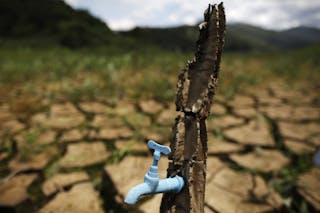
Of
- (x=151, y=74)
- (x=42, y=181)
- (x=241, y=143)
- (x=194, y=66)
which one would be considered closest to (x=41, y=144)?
(x=42, y=181)

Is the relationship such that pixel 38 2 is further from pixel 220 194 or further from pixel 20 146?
pixel 220 194

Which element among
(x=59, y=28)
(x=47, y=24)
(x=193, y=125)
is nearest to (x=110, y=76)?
(x=193, y=125)

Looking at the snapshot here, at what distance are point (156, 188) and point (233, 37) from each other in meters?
12.0

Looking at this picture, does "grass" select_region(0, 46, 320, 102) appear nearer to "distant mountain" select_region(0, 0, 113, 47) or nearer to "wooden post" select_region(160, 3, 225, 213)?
"distant mountain" select_region(0, 0, 113, 47)

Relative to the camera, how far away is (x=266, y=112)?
2.56 m

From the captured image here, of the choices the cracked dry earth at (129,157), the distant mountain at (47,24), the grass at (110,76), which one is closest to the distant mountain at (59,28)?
the distant mountain at (47,24)

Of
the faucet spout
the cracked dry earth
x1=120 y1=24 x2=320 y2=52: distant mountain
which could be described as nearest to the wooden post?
the faucet spout

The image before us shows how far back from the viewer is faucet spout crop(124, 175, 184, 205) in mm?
541

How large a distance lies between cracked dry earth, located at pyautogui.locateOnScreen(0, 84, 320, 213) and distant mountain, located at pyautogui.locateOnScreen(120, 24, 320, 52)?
2.64 ft

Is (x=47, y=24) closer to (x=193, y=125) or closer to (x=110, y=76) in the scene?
(x=110, y=76)

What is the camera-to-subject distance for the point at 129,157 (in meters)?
1.62

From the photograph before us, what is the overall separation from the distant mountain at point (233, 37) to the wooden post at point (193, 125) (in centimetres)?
139

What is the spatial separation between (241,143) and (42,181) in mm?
1210

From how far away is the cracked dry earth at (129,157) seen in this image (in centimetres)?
A: 128
